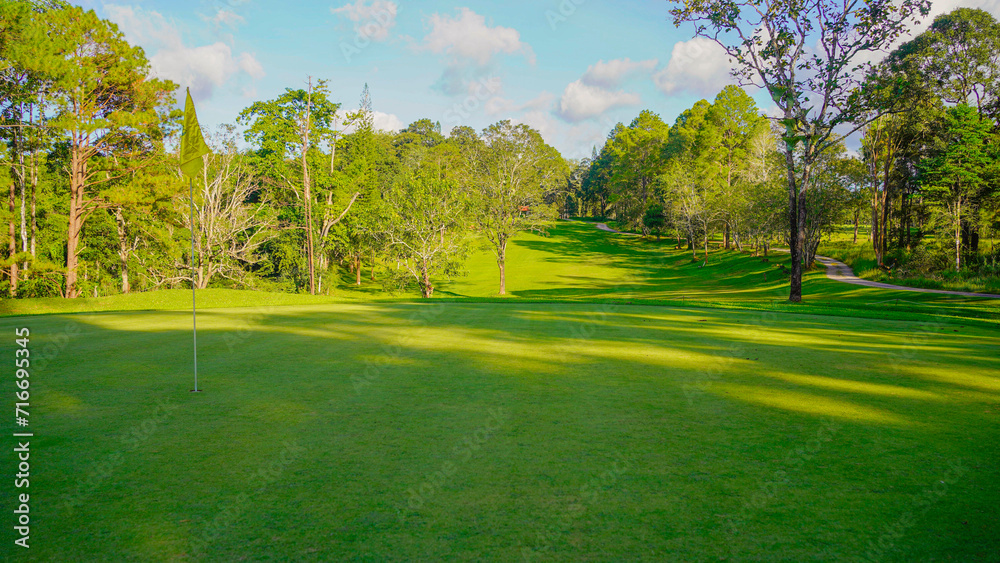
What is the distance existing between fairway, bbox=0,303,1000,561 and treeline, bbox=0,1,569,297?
14.5 metres

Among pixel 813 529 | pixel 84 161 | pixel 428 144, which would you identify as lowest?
pixel 813 529

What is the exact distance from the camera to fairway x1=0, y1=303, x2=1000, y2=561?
8.29 feet

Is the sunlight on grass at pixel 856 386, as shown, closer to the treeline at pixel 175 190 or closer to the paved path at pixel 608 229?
the treeline at pixel 175 190

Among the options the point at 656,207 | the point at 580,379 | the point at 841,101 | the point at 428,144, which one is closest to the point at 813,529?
the point at 580,379

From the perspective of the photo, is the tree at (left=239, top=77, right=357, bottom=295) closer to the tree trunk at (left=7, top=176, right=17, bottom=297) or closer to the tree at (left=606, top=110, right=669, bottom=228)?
the tree trunk at (left=7, top=176, right=17, bottom=297)

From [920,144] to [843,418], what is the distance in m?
38.0

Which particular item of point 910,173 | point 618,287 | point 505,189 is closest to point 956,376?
point 505,189

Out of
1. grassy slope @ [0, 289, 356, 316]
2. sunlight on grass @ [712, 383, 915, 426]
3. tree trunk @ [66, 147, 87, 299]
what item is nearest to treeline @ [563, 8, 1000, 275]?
sunlight on grass @ [712, 383, 915, 426]

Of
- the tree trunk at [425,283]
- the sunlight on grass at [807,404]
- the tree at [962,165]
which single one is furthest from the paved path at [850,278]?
the tree trunk at [425,283]

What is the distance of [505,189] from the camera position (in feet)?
123

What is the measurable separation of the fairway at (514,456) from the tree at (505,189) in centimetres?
3072

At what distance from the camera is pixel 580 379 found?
18.9 ft

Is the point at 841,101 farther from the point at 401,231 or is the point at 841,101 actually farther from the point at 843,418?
the point at 401,231

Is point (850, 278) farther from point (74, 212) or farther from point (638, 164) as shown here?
A: point (638, 164)
